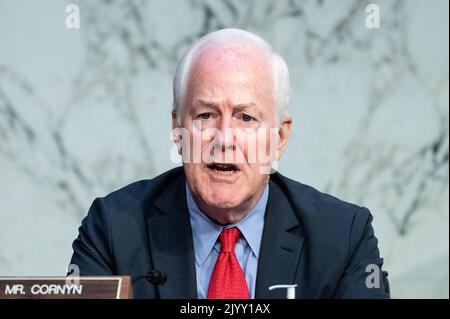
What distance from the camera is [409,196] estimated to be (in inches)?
164

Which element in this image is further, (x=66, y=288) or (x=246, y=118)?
(x=246, y=118)

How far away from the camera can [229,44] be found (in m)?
2.68

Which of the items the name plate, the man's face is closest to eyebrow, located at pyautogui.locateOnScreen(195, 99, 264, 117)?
the man's face

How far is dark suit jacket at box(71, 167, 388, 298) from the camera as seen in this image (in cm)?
265

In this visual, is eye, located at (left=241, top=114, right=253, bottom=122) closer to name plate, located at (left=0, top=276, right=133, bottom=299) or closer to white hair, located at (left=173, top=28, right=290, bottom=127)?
white hair, located at (left=173, top=28, right=290, bottom=127)

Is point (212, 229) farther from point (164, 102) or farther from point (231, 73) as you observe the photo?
point (164, 102)

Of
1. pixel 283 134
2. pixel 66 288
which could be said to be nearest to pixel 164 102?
pixel 283 134

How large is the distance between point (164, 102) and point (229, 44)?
1.37m

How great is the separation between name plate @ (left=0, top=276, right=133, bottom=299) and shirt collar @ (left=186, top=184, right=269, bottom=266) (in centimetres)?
56

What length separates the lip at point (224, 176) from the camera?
8.68 feet
